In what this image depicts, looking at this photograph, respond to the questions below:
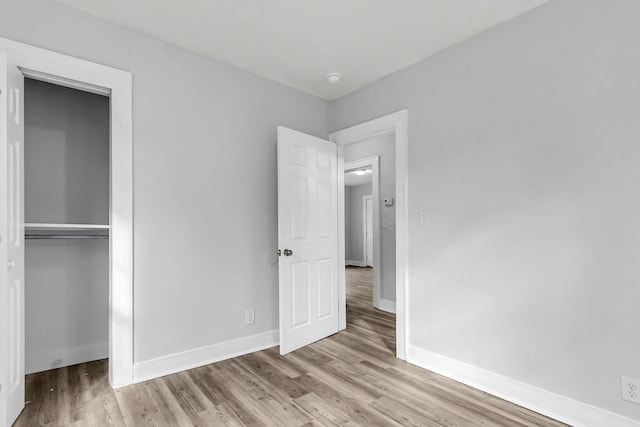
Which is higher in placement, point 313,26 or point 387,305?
point 313,26

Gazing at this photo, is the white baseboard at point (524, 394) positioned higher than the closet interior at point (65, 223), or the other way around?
the closet interior at point (65, 223)

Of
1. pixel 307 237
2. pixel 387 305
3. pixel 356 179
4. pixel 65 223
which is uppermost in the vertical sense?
pixel 356 179

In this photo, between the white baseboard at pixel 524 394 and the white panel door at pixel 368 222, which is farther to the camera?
the white panel door at pixel 368 222

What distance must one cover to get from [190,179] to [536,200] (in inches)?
99.1

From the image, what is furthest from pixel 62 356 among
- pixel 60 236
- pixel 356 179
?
pixel 356 179

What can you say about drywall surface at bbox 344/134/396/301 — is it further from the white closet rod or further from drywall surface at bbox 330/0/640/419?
the white closet rod

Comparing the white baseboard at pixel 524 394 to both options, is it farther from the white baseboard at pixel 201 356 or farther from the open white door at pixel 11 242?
the open white door at pixel 11 242

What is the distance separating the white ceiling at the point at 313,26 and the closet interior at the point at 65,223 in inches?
38.7

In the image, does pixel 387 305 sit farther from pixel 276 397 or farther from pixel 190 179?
pixel 190 179

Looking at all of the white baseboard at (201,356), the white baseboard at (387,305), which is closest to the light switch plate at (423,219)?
the white baseboard at (201,356)

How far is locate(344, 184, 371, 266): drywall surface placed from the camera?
10367 millimetres

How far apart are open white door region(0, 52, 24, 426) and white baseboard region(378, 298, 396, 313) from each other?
3709 mm

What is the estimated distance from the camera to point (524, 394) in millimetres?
2129

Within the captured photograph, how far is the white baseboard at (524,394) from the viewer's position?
1835 millimetres
